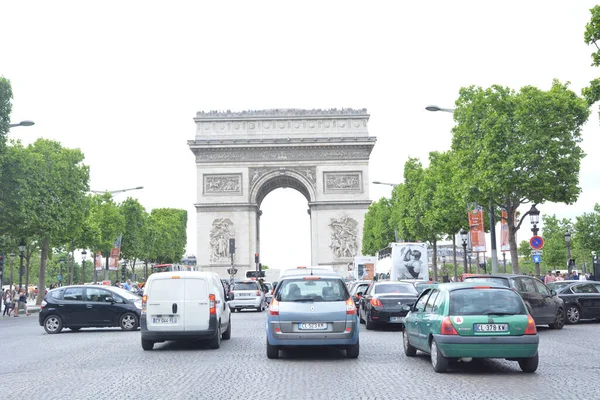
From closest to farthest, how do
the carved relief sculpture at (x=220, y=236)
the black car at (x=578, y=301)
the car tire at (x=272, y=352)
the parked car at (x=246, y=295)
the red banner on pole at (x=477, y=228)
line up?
1. the car tire at (x=272, y=352)
2. the black car at (x=578, y=301)
3. the parked car at (x=246, y=295)
4. the red banner on pole at (x=477, y=228)
5. the carved relief sculpture at (x=220, y=236)

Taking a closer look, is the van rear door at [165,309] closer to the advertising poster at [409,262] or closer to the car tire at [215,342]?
the car tire at [215,342]

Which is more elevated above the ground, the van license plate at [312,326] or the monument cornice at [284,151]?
the monument cornice at [284,151]

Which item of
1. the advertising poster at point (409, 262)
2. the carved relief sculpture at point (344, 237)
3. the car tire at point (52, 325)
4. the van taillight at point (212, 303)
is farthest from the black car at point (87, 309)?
the carved relief sculpture at point (344, 237)

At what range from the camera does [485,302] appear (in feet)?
39.9

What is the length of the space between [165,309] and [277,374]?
5.17m

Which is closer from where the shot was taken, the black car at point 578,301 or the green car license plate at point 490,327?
the green car license plate at point 490,327

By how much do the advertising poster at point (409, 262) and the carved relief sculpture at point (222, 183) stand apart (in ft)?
99.3

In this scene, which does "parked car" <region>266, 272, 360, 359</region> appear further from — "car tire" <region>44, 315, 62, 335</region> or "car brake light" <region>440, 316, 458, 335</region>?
"car tire" <region>44, 315, 62, 335</region>

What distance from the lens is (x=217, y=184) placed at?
7256cm

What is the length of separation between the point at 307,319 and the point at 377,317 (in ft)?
26.5

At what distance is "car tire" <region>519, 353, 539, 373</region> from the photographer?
A: 12.1 metres

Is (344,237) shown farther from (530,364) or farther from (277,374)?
(530,364)

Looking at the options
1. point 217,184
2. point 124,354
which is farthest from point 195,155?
point 124,354

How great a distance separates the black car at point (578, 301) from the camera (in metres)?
24.6
